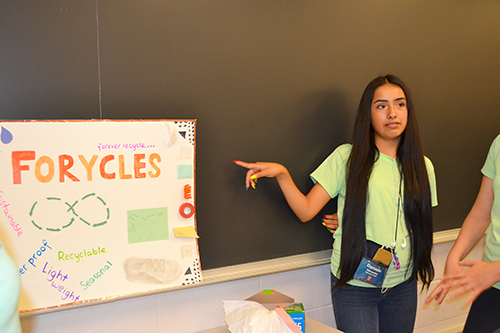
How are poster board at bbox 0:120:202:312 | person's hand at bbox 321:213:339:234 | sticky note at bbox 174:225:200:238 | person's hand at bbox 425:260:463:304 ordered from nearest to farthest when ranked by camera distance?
poster board at bbox 0:120:202:312 → person's hand at bbox 425:260:463:304 → sticky note at bbox 174:225:200:238 → person's hand at bbox 321:213:339:234

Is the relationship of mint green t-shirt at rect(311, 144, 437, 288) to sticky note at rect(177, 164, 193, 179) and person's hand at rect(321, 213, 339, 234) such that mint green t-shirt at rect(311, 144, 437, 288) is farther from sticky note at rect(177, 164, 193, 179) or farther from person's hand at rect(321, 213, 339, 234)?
sticky note at rect(177, 164, 193, 179)

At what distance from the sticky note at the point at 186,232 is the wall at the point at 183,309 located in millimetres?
270

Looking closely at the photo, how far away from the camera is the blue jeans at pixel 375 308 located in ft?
5.19

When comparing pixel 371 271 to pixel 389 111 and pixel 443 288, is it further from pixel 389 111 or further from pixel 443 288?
pixel 389 111

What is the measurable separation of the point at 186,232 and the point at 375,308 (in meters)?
0.87

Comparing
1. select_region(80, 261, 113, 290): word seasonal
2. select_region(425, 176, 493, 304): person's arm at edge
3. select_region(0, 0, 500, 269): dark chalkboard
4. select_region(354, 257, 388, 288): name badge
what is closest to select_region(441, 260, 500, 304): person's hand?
select_region(425, 176, 493, 304): person's arm at edge

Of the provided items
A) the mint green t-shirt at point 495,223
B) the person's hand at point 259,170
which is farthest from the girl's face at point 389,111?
the person's hand at point 259,170

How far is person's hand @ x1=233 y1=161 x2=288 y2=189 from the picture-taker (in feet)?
5.07

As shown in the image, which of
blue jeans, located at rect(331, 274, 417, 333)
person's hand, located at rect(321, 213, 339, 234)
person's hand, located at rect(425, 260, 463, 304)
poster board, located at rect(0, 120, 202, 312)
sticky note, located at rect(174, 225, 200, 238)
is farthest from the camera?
person's hand, located at rect(321, 213, 339, 234)

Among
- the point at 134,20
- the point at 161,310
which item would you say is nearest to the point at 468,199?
the point at 161,310

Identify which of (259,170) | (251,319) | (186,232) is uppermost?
(259,170)

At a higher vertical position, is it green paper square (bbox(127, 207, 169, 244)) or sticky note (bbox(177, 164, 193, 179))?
sticky note (bbox(177, 164, 193, 179))

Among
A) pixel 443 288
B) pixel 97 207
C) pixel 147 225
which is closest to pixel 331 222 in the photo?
pixel 443 288

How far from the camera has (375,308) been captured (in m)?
1.63
